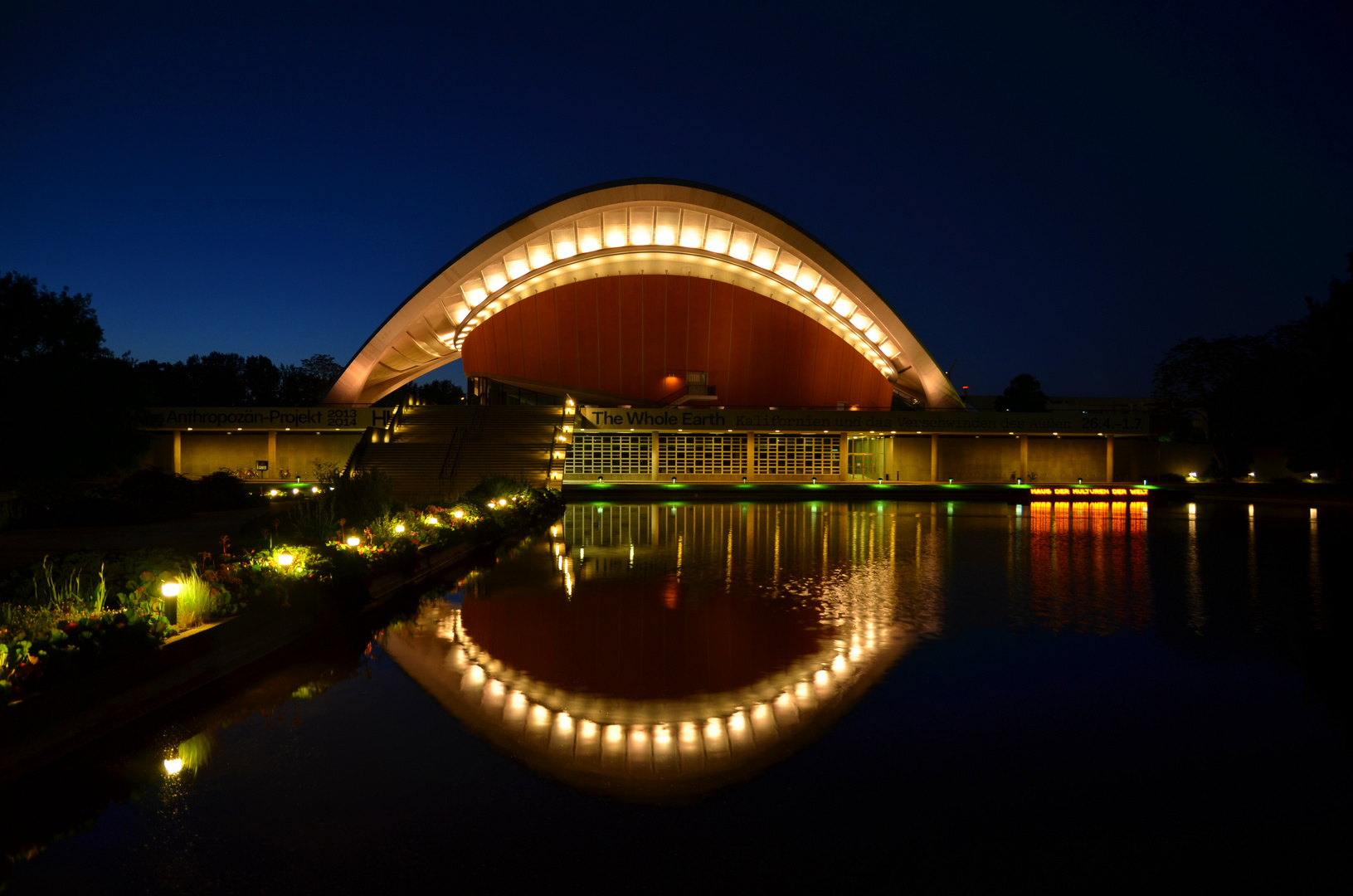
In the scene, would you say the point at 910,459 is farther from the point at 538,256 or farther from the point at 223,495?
the point at 223,495

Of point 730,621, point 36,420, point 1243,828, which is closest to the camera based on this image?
point 1243,828

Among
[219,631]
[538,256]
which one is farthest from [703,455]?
[219,631]

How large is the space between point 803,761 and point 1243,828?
1.95 meters

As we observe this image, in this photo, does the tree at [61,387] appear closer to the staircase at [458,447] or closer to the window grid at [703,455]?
the staircase at [458,447]

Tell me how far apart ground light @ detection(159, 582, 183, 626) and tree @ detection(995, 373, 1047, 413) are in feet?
153

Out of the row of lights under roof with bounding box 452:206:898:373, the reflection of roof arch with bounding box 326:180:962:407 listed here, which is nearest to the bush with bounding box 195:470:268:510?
the reflection of roof arch with bounding box 326:180:962:407

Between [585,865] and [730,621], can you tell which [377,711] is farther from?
[730,621]

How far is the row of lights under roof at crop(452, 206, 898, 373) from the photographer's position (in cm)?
3888

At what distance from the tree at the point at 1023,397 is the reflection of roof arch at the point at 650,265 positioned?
26.7 ft

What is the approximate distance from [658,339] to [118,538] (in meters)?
28.1

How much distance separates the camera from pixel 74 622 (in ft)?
17.6

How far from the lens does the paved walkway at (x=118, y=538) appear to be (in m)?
12.3

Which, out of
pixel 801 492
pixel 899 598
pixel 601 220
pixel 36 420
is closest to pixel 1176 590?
pixel 899 598

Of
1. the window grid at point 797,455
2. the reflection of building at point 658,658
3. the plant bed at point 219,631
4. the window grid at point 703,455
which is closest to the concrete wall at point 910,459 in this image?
the window grid at point 797,455
